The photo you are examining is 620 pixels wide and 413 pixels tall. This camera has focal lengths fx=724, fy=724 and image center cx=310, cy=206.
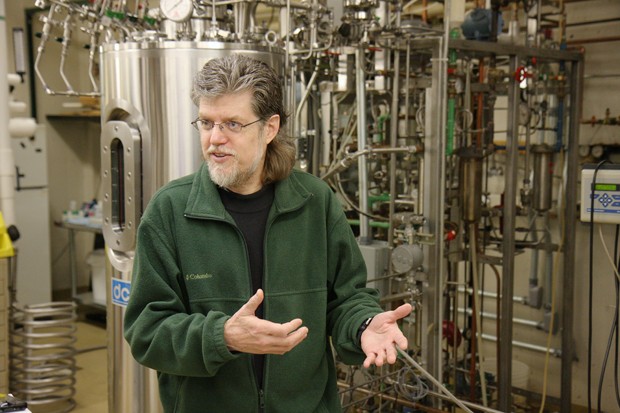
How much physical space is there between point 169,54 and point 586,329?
288cm

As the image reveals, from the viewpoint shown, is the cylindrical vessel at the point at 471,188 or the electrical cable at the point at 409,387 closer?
the electrical cable at the point at 409,387

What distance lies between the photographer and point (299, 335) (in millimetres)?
1466

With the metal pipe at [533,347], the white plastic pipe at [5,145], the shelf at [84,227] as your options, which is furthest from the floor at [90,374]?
the metal pipe at [533,347]

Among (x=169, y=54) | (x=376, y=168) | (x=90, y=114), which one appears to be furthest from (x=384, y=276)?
(x=90, y=114)

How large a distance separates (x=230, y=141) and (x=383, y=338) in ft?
1.84

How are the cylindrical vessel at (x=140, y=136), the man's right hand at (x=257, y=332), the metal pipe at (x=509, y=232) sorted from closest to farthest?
the man's right hand at (x=257, y=332) → the cylindrical vessel at (x=140, y=136) → the metal pipe at (x=509, y=232)

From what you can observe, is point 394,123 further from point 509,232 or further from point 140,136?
point 140,136

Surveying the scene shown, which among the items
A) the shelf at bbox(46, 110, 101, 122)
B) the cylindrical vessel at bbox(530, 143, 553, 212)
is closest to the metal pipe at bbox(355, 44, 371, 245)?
the cylindrical vessel at bbox(530, 143, 553, 212)

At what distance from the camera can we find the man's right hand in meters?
1.44

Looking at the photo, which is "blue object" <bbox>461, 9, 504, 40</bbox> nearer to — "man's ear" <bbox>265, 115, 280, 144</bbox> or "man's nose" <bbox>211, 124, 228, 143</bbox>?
"man's ear" <bbox>265, 115, 280, 144</bbox>

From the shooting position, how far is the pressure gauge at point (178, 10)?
2.52 meters

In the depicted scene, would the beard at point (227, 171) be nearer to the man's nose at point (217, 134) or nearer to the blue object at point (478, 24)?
the man's nose at point (217, 134)

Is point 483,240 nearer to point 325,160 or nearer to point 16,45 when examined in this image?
point 325,160

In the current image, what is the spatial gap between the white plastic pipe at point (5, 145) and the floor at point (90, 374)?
112 cm
